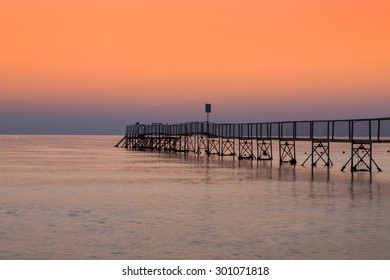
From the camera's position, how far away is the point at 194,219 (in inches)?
834

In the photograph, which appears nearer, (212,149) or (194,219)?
(194,219)

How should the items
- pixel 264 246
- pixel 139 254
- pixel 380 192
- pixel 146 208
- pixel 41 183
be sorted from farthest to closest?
pixel 41 183 → pixel 380 192 → pixel 146 208 → pixel 264 246 → pixel 139 254

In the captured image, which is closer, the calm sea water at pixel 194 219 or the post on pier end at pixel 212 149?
the calm sea water at pixel 194 219

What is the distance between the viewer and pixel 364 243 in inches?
667

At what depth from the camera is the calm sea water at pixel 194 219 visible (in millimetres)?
15828

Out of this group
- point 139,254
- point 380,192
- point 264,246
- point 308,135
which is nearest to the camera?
point 139,254

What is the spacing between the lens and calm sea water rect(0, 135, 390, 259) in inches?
623

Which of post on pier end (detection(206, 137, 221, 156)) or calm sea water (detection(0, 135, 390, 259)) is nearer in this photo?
calm sea water (detection(0, 135, 390, 259))

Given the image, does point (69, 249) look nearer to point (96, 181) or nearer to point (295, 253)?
point (295, 253)

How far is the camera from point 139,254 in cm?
1533

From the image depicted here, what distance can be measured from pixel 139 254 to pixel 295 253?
12.3ft
